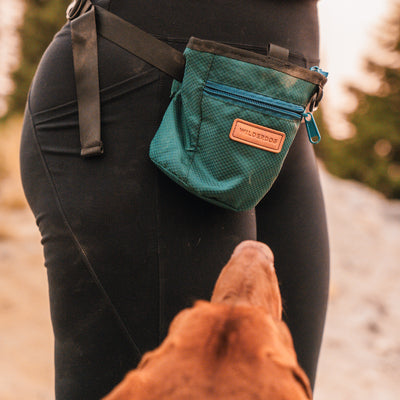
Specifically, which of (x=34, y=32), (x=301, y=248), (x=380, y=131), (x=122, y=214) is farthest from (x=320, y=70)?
(x=34, y=32)

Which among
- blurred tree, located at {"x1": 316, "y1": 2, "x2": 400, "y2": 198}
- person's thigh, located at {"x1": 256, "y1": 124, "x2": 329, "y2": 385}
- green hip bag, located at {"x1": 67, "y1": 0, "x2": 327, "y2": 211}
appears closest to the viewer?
green hip bag, located at {"x1": 67, "y1": 0, "x2": 327, "y2": 211}

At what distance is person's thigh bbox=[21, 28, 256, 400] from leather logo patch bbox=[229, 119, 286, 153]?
0.55 feet

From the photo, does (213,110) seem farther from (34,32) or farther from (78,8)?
(34,32)

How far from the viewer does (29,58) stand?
16.2 metres

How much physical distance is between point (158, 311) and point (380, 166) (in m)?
14.6

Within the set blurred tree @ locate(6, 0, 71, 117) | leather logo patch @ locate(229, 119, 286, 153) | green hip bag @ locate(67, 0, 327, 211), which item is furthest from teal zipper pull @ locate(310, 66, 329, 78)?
blurred tree @ locate(6, 0, 71, 117)

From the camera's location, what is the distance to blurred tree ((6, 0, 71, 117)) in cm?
1500

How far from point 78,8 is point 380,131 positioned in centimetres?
1477

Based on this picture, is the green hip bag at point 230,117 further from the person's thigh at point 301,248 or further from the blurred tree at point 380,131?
the blurred tree at point 380,131

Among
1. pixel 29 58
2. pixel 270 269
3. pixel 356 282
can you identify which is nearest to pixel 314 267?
pixel 270 269

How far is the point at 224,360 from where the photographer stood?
0.90 metres

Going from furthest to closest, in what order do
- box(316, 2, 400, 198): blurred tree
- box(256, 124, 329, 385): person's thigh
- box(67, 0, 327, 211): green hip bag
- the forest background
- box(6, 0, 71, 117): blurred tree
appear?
box(6, 0, 71, 117): blurred tree < box(316, 2, 400, 198): blurred tree < the forest background < box(256, 124, 329, 385): person's thigh < box(67, 0, 327, 211): green hip bag

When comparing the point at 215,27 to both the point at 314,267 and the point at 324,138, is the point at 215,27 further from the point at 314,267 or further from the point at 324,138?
the point at 324,138

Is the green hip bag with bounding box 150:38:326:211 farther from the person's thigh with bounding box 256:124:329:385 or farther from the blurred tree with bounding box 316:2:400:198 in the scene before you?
the blurred tree with bounding box 316:2:400:198
